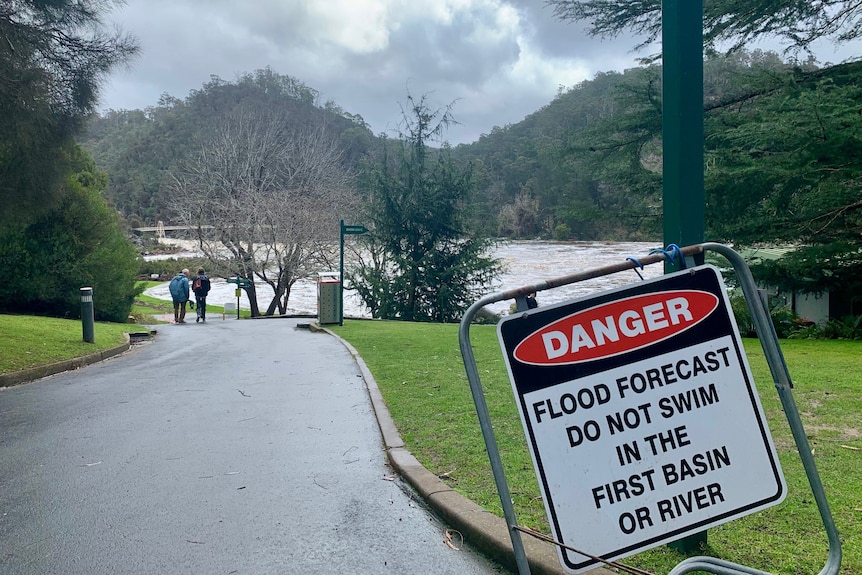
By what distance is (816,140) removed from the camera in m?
13.4

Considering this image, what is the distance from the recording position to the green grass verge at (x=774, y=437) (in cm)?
348

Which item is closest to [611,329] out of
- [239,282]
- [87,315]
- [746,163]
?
[746,163]

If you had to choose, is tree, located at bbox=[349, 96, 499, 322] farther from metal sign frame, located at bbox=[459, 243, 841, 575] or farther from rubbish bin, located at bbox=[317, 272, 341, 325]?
metal sign frame, located at bbox=[459, 243, 841, 575]

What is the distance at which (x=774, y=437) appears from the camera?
544cm

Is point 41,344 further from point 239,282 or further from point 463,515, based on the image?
point 239,282

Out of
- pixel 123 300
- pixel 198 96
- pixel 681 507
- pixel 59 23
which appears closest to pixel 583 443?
pixel 681 507

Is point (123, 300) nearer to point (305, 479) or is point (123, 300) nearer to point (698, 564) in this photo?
Result: point (305, 479)

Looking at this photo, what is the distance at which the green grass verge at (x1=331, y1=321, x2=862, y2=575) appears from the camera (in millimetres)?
3482

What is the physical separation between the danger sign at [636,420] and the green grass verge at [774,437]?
99 cm

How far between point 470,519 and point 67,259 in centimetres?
2220

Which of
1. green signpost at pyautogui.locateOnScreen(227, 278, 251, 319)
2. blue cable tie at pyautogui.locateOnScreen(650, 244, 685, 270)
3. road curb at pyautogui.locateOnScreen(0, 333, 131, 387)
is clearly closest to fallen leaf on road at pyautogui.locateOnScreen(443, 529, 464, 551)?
blue cable tie at pyautogui.locateOnScreen(650, 244, 685, 270)

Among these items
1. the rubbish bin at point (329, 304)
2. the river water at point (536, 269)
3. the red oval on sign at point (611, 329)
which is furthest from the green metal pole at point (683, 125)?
the rubbish bin at point (329, 304)

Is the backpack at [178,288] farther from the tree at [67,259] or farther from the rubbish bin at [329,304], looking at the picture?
the rubbish bin at [329,304]

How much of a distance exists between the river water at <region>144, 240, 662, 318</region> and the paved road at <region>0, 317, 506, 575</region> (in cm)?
473
